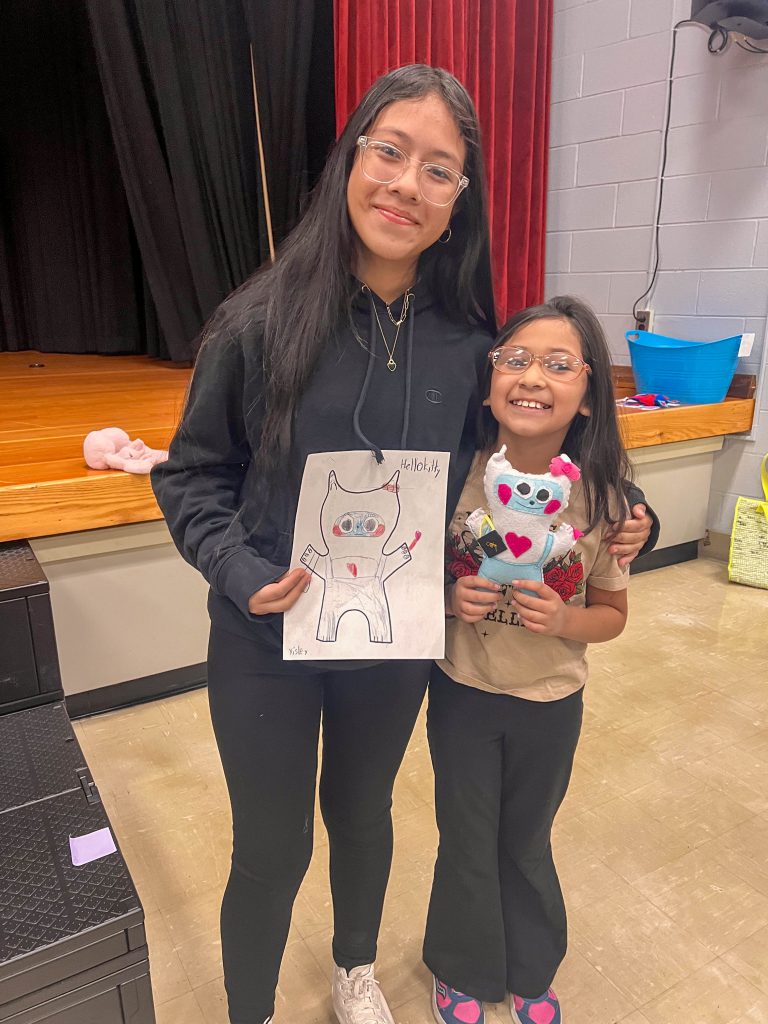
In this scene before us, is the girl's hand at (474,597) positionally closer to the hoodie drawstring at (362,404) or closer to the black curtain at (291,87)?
the hoodie drawstring at (362,404)

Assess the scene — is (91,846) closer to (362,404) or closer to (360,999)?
(360,999)

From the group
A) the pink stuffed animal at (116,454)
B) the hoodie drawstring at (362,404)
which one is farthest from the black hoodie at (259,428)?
the pink stuffed animal at (116,454)

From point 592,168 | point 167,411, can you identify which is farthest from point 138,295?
point 592,168

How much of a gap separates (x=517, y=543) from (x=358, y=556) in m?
0.18

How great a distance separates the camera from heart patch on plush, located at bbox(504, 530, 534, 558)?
0.80 m

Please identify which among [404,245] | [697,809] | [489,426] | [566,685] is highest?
[404,245]

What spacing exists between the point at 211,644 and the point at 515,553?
38cm

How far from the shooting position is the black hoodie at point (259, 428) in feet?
2.56

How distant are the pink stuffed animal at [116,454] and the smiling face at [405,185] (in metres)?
1.05

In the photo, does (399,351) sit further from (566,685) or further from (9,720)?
(9,720)

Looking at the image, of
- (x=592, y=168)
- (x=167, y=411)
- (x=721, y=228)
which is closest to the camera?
(x=167, y=411)

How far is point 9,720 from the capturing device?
132 centimetres

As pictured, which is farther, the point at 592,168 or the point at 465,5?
the point at 592,168

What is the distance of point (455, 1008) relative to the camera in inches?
40.9
